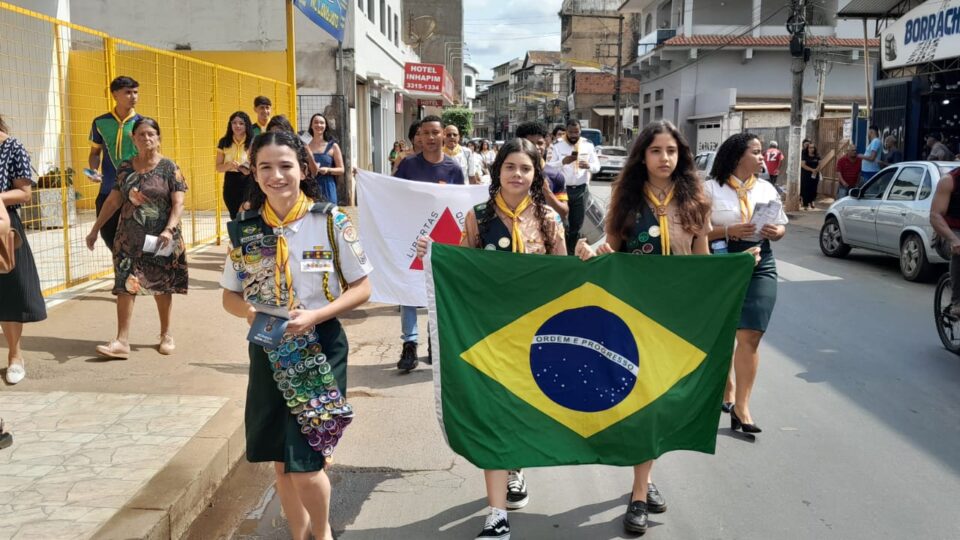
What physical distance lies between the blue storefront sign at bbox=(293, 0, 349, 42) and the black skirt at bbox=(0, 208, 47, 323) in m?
5.08

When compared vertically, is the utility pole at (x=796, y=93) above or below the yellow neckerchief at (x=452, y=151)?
above

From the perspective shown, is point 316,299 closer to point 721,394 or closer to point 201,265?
point 721,394

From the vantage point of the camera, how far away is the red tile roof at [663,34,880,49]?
38125mm

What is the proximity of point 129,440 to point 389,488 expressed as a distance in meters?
1.54

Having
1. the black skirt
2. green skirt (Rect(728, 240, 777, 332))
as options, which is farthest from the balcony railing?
the black skirt

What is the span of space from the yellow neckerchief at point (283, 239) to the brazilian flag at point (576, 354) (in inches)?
31.8

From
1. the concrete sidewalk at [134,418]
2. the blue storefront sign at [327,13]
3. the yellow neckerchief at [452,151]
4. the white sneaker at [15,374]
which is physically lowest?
the concrete sidewalk at [134,418]

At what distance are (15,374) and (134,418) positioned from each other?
138 centimetres

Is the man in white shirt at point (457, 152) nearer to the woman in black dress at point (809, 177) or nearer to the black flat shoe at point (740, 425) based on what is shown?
the black flat shoe at point (740, 425)

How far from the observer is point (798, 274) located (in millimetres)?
11820

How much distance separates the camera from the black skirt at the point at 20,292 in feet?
18.5

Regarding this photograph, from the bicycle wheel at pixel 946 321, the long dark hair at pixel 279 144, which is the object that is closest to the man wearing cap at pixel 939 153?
the bicycle wheel at pixel 946 321

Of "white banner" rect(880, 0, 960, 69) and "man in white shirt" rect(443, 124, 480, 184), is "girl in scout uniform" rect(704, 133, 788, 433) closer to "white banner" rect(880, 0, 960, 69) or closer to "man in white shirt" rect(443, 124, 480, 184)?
"man in white shirt" rect(443, 124, 480, 184)

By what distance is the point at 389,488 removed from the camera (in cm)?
452
